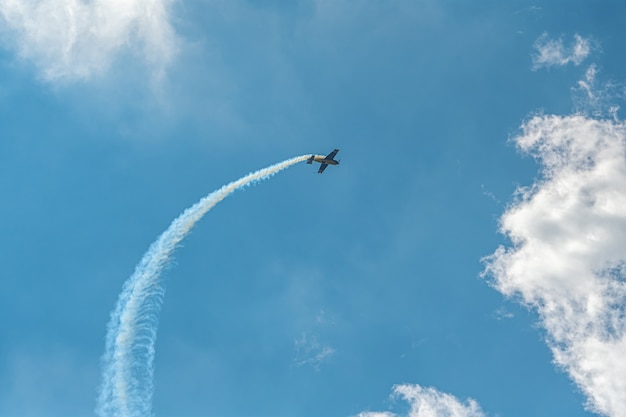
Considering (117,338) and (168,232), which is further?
(168,232)

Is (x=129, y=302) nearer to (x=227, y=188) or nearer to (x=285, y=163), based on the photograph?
(x=227, y=188)

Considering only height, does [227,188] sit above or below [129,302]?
above

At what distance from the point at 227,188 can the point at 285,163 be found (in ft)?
52.7

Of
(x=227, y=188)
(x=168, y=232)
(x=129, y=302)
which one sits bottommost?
(x=129, y=302)

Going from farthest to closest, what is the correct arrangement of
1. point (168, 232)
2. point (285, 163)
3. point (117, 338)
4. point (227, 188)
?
point (285, 163) < point (227, 188) < point (168, 232) < point (117, 338)

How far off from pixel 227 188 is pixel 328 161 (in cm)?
2604

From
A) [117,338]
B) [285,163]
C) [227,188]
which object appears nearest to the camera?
[117,338]

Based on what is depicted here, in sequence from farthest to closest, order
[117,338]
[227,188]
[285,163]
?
[285,163] → [227,188] → [117,338]

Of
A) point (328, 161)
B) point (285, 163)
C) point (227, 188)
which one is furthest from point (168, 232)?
point (328, 161)

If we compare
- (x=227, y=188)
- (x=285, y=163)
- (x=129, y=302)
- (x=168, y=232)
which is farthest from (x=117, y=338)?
(x=285, y=163)

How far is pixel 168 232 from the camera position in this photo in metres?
109

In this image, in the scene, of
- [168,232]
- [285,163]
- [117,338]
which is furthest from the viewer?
[285,163]

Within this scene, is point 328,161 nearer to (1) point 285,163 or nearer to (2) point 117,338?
(1) point 285,163

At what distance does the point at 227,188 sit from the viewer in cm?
11750
